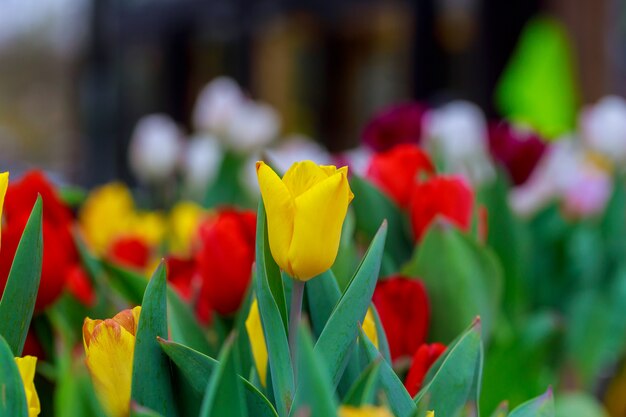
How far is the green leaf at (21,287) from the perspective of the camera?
1.27ft

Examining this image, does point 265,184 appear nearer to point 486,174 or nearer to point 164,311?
point 164,311

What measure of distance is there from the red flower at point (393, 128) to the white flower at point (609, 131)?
0.91ft

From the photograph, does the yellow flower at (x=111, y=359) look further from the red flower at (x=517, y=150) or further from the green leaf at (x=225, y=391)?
the red flower at (x=517, y=150)

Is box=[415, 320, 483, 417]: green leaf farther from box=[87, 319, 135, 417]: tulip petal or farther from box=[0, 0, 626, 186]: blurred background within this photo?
box=[0, 0, 626, 186]: blurred background

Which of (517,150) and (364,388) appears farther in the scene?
(517,150)

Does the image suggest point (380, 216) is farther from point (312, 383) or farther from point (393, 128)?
point (312, 383)

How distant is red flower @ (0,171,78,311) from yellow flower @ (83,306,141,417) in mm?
103

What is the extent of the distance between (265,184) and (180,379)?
9 cm

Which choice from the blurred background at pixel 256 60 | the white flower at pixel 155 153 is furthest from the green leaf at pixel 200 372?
the blurred background at pixel 256 60

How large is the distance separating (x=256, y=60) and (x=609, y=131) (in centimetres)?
376

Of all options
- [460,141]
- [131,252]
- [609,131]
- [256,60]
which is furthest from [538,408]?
[256,60]

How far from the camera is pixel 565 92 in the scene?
1.99 m

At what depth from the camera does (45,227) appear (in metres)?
0.57

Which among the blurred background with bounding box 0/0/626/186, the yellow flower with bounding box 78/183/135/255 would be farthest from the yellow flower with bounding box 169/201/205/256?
the blurred background with bounding box 0/0/626/186
